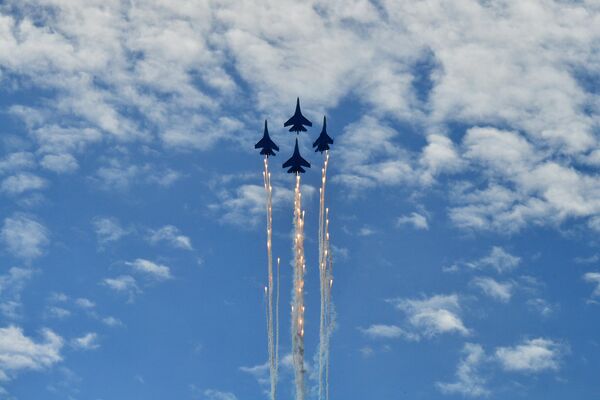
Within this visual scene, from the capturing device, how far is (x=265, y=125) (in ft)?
384

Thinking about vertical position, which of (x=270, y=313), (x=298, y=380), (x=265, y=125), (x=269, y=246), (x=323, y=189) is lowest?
(x=298, y=380)

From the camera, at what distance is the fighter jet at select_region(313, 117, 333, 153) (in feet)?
376

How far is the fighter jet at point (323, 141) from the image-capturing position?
114713 millimetres

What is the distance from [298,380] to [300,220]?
18802mm

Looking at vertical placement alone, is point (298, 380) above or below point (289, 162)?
below

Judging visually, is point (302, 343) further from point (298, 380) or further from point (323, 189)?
point (323, 189)

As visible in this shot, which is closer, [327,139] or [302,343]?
[302,343]

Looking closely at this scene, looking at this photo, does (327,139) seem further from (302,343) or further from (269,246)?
(302,343)

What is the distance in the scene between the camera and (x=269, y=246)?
110 m

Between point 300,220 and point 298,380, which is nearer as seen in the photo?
point 298,380

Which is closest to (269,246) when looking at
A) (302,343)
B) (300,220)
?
(300,220)

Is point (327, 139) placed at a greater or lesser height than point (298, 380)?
greater

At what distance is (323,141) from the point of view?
114938 mm

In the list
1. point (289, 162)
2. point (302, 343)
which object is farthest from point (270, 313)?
point (289, 162)
